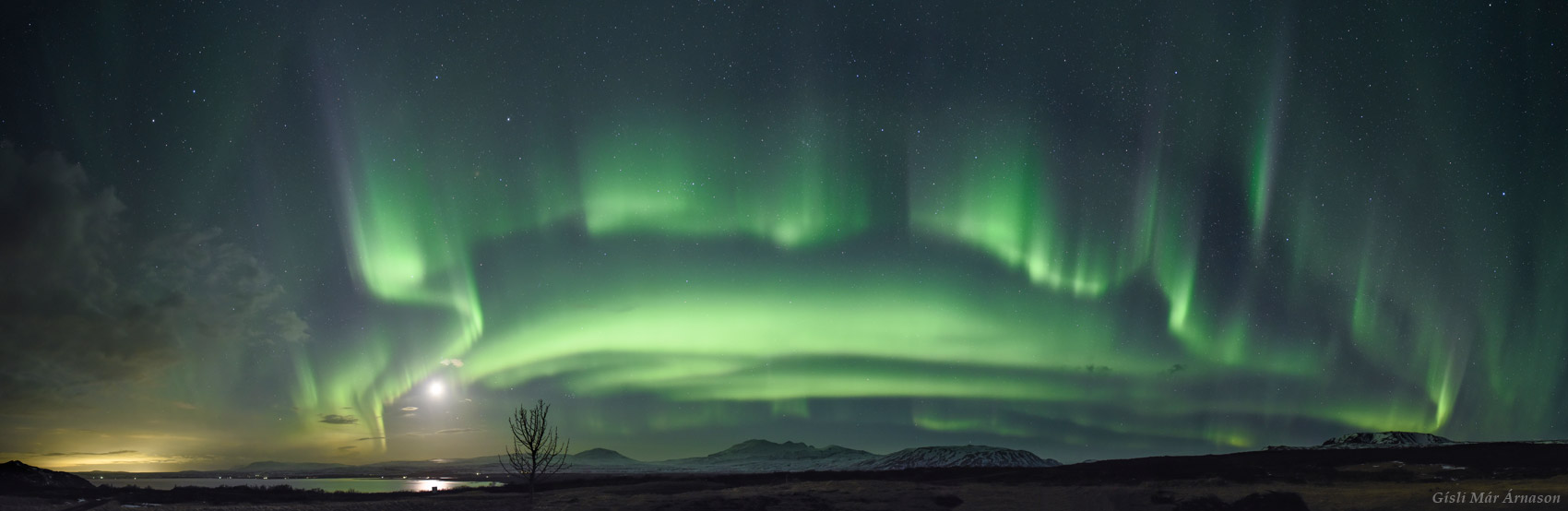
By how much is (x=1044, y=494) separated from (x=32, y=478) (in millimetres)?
78209

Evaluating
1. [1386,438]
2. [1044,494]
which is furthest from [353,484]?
[1386,438]

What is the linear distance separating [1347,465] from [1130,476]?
21.1 m

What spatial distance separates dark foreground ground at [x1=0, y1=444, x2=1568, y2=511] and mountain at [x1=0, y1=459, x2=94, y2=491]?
21.9 ft

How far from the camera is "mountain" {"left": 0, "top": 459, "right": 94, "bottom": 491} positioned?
197ft

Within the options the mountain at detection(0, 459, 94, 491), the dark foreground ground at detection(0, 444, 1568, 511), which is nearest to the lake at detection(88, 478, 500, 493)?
the mountain at detection(0, 459, 94, 491)

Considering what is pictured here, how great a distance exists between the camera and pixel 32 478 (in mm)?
63781

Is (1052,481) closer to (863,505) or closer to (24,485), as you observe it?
(863,505)

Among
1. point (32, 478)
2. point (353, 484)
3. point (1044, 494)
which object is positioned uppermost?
point (32, 478)

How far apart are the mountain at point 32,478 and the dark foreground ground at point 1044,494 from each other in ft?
21.9

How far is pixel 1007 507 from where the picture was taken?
52.2 meters

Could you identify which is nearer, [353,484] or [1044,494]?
[1044,494]

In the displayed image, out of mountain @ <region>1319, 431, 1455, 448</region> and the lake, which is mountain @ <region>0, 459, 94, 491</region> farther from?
mountain @ <region>1319, 431, 1455, 448</region>

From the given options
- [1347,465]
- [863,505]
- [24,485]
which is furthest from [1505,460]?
[24,485]

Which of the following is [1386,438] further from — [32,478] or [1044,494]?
[32,478]
